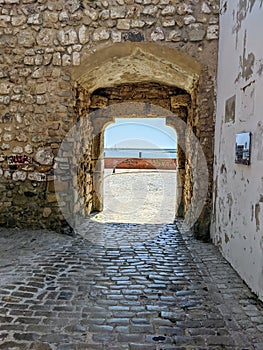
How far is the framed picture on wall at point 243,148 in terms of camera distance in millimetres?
2343

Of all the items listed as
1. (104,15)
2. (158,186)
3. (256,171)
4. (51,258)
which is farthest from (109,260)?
(158,186)

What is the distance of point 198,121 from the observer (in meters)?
3.62

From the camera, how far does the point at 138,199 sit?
21.5 ft


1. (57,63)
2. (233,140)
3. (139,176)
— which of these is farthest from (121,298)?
(139,176)

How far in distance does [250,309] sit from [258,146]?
1.06 m

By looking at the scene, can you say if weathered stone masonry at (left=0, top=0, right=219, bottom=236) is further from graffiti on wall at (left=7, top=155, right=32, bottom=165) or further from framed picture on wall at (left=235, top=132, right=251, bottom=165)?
framed picture on wall at (left=235, top=132, right=251, bottom=165)

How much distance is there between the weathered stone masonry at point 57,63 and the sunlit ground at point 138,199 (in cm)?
144

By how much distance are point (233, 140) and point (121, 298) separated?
163 centimetres

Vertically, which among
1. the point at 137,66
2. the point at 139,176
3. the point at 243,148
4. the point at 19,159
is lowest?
the point at 139,176

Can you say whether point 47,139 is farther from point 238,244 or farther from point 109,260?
point 238,244

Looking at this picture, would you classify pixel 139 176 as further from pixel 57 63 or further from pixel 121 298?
pixel 121 298

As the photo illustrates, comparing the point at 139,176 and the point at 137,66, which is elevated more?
the point at 137,66

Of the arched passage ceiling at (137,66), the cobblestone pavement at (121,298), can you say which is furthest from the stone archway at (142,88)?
the cobblestone pavement at (121,298)

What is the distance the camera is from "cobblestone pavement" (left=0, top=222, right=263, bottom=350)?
171 centimetres
